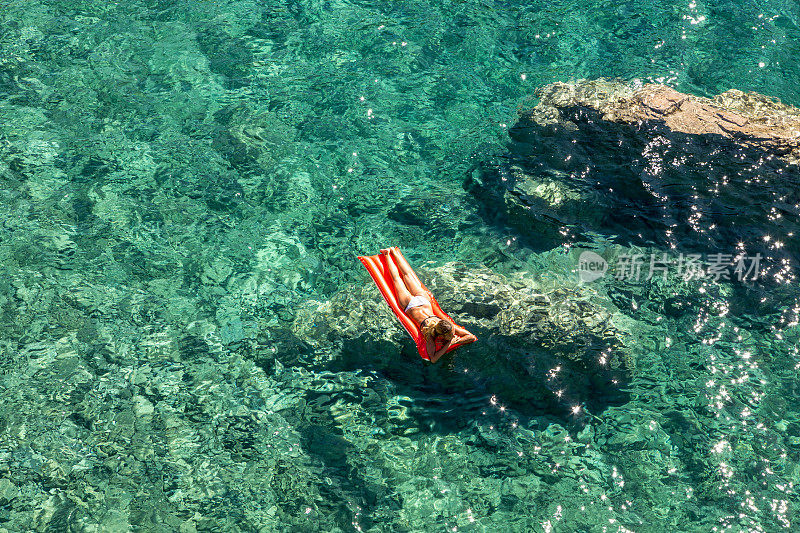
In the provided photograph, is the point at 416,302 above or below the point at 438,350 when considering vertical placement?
above

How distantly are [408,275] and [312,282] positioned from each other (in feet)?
4.24

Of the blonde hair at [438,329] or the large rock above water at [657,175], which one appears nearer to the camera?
the blonde hair at [438,329]

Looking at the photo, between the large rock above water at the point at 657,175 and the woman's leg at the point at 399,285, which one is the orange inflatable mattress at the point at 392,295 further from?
the large rock above water at the point at 657,175

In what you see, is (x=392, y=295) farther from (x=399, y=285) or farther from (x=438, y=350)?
(x=438, y=350)

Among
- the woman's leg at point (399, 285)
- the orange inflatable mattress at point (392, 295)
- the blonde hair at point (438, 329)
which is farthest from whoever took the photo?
the woman's leg at point (399, 285)

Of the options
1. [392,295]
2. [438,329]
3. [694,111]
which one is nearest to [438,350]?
Result: [438,329]

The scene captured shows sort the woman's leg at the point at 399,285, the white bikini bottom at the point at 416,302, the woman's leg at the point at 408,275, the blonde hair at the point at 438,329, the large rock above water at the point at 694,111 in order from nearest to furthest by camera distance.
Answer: the blonde hair at the point at 438,329, the white bikini bottom at the point at 416,302, the woman's leg at the point at 399,285, the woman's leg at the point at 408,275, the large rock above water at the point at 694,111

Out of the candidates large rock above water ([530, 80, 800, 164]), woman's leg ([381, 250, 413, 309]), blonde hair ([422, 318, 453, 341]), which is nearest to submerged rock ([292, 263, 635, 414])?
woman's leg ([381, 250, 413, 309])

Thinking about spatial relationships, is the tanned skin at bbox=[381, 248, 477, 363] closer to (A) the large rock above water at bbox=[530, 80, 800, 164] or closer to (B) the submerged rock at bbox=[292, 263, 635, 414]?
(B) the submerged rock at bbox=[292, 263, 635, 414]

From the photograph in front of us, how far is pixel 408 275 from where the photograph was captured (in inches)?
296

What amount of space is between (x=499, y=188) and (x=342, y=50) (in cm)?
410

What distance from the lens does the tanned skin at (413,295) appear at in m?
6.79

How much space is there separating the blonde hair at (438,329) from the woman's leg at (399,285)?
63cm

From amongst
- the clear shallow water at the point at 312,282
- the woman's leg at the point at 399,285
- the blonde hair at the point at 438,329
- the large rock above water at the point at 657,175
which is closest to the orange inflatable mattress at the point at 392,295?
the woman's leg at the point at 399,285
